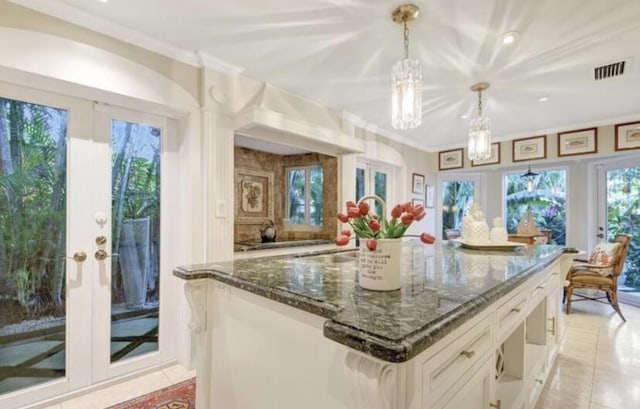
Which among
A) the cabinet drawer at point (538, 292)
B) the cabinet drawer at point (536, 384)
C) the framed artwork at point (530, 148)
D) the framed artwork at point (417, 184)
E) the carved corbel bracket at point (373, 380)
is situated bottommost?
the cabinet drawer at point (536, 384)

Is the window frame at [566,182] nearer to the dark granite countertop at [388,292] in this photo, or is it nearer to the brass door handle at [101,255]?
the dark granite countertop at [388,292]

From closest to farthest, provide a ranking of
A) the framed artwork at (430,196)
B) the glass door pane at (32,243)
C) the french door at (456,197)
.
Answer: the glass door pane at (32,243) → the framed artwork at (430,196) → the french door at (456,197)

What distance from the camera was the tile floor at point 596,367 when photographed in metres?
2.05

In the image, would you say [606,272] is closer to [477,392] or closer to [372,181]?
[372,181]

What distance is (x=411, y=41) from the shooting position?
7.20ft

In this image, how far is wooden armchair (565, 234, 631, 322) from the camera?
3.58m

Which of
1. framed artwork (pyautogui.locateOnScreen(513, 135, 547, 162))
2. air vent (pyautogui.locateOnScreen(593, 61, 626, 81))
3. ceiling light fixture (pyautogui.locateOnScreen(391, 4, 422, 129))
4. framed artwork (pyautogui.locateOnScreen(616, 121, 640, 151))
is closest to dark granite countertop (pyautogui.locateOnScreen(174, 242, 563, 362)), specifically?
ceiling light fixture (pyautogui.locateOnScreen(391, 4, 422, 129))

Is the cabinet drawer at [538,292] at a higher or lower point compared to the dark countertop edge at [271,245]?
lower

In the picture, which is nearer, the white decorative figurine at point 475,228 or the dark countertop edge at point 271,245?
the white decorative figurine at point 475,228

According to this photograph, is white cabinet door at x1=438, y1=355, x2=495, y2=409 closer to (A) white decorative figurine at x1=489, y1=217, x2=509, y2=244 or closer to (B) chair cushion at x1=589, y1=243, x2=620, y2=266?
(A) white decorative figurine at x1=489, y1=217, x2=509, y2=244

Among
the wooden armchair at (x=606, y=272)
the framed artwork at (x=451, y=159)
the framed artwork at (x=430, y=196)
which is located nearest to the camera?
the wooden armchair at (x=606, y=272)

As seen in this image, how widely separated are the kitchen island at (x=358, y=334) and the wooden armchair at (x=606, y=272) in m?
2.56

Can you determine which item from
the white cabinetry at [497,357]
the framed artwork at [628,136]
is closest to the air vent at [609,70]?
the framed artwork at [628,136]

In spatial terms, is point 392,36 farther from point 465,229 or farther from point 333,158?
point 333,158
